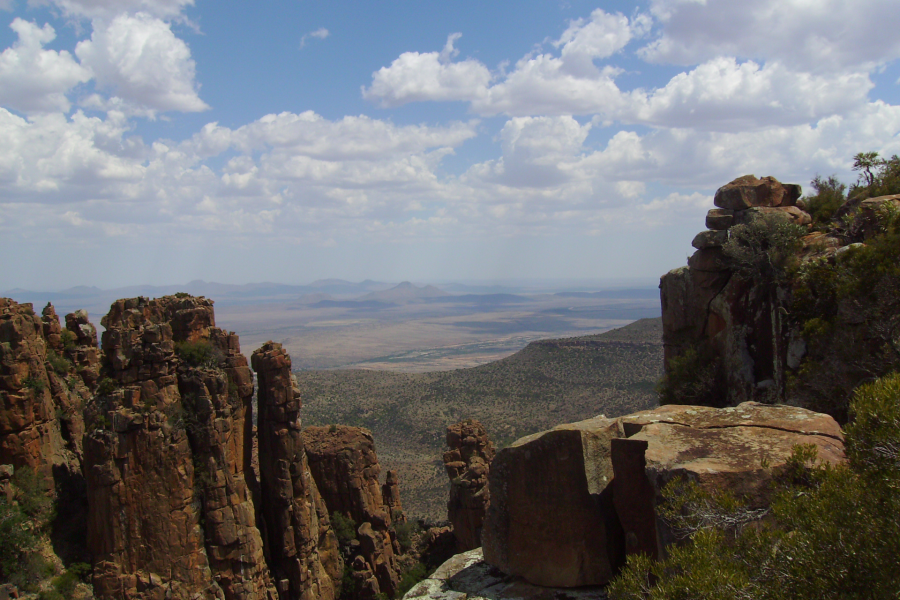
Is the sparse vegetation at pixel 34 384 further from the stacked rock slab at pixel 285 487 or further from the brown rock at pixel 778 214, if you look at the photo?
the brown rock at pixel 778 214

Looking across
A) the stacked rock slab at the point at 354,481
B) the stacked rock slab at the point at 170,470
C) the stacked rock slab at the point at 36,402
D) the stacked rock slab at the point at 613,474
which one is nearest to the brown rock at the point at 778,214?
the stacked rock slab at the point at 613,474

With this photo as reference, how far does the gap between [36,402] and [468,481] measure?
24.2m

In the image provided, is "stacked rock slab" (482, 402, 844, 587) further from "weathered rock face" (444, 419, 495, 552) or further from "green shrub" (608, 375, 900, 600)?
"weathered rock face" (444, 419, 495, 552)

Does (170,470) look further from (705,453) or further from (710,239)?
(710,239)

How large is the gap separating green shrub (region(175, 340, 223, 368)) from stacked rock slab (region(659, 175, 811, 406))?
19.9m

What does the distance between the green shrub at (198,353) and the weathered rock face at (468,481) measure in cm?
1805

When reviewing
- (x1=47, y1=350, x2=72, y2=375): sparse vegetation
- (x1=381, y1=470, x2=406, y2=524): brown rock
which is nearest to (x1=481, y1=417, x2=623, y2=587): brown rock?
(x1=47, y1=350, x2=72, y2=375): sparse vegetation

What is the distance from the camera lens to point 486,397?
104125 mm

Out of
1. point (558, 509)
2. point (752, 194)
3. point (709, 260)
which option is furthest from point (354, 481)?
point (752, 194)

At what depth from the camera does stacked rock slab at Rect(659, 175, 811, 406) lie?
19.4 m

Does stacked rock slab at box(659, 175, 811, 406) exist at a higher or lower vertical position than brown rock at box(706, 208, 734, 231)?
lower

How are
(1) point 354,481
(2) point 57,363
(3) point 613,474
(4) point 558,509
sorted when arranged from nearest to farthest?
(3) point 613,474 < (4) point 558,509 < (2) point 57,363 < (1) point 354,481

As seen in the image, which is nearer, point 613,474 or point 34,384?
point 613,474

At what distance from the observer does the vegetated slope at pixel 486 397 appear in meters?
73.6
